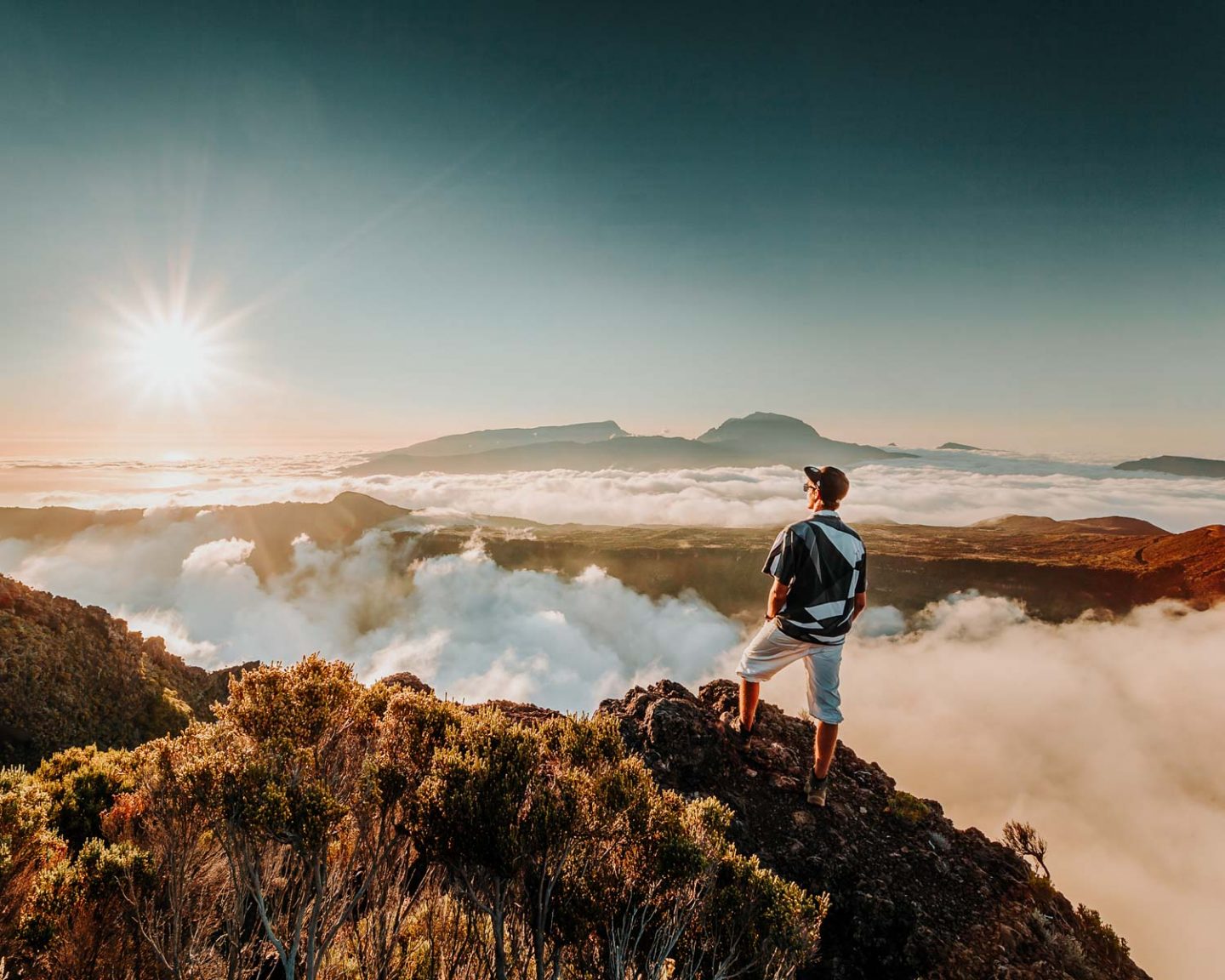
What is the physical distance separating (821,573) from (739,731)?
3885mm

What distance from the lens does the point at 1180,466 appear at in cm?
13175

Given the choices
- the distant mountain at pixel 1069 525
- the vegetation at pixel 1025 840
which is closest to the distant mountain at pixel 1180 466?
the distant mountain at pixel 1069 525

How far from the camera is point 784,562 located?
532cm

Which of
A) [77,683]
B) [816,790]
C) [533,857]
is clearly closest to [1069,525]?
[816,790]

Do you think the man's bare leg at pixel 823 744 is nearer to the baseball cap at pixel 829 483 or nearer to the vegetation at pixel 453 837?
the vegetation at pixel 453 837

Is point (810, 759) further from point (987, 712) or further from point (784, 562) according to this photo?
point (987, 712)

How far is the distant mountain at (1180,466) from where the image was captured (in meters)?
127

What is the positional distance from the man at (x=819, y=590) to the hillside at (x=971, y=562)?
92.8 metres

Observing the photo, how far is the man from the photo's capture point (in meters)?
5.23

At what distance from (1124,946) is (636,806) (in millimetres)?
6868

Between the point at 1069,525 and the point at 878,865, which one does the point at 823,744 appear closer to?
the point at 878,865

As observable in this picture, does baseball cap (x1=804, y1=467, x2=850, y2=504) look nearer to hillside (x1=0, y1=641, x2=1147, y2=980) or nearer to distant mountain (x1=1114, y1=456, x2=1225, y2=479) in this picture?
hillside (x1=0, y1=641, x2=1147, y2=980)

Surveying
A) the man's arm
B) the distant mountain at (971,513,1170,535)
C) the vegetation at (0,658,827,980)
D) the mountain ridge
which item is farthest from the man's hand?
the distant mountain at (971,513,1170,535)

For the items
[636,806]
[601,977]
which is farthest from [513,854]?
[601,977]
